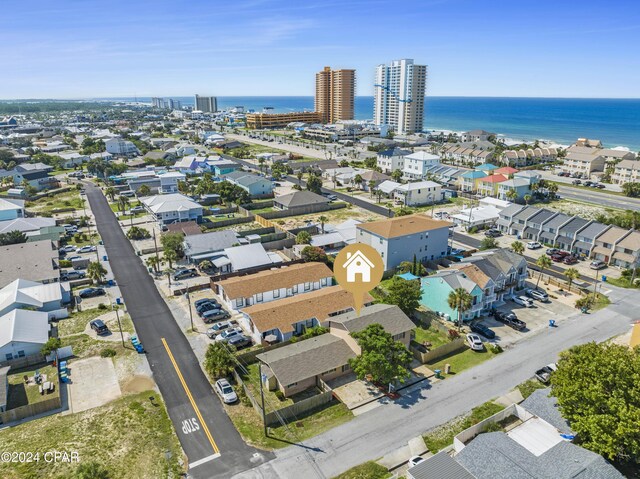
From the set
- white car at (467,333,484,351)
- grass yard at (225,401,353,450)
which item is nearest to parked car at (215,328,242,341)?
grass yard at (225,401,353,450)

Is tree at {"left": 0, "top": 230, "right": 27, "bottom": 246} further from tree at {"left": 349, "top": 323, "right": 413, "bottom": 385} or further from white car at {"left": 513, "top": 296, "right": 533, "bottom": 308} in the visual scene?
white car at {"left": 513, "top": 296, "right": 533, "bottom": 308}

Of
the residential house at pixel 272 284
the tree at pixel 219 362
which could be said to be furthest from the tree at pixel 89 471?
the residential house at pixel 272 284

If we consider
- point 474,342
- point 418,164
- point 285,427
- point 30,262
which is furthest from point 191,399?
point 418,164

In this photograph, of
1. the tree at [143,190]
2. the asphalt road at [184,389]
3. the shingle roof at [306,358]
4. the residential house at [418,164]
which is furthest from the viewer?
the residential house at [418,164]

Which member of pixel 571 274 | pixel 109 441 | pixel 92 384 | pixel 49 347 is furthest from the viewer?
pixel 571 274

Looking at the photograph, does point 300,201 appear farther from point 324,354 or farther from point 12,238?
point 324,354

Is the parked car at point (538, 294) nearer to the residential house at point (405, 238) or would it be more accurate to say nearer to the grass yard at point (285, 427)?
the residential house at point (405, 238)
